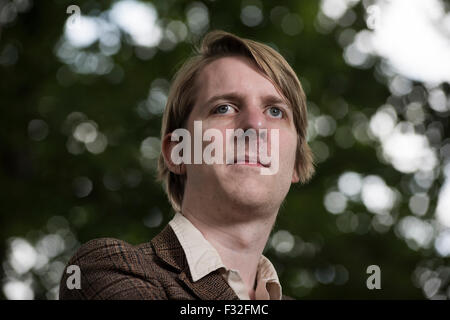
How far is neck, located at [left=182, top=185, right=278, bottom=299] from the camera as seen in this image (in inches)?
66.4

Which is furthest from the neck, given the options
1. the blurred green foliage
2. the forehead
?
the blurred green foliage


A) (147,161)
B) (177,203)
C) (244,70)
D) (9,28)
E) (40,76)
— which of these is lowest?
(177,203)

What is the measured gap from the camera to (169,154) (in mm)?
1918

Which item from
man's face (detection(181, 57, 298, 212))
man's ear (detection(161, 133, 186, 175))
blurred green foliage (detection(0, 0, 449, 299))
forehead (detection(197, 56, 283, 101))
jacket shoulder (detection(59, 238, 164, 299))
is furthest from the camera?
blurred green foliage (detection(0, 0, 449, 299))

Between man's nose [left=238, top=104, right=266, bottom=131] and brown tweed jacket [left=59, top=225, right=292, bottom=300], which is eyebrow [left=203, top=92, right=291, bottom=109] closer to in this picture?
man's nose [left=238, top=104, right=266, bottom=131]

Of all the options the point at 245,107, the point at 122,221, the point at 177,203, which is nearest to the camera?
the point at 245,107

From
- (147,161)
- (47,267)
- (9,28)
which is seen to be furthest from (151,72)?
(47,267)

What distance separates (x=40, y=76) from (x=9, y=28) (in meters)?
0.63

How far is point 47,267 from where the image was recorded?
18.4ft

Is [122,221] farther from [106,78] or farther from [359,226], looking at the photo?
[359,226]

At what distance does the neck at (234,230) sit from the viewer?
1686 mm

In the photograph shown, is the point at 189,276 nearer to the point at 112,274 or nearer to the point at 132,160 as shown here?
the point at 112,274

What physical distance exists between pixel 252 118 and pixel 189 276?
1.54ft

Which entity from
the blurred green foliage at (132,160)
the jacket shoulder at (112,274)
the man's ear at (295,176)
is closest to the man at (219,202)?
the jacket shoulder at (112,274)
